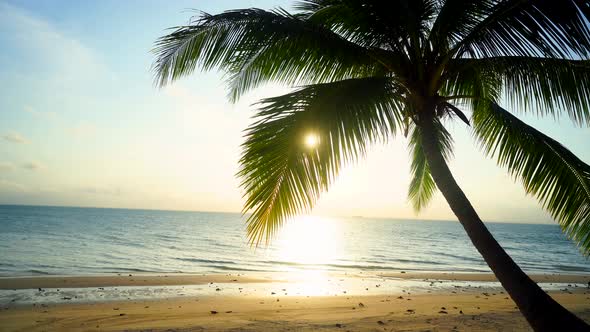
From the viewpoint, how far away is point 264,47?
15.7ft


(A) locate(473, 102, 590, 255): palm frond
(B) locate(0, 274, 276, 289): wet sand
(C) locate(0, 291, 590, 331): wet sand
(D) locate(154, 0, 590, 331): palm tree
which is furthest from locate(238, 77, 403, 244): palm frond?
(B) locate(0, 274, 276, 289): wet sand

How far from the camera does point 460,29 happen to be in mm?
4734

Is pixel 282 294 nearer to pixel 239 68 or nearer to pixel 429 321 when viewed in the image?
pixel 429 321

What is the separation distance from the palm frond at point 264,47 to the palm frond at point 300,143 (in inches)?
25.0

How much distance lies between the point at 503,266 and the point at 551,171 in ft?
A: 5.64

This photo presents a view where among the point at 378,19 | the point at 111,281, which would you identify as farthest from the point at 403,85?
the point at 111,281

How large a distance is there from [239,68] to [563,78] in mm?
4196

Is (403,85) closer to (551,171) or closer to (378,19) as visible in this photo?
(378,19)

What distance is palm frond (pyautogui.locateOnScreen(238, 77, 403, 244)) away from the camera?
153 inches

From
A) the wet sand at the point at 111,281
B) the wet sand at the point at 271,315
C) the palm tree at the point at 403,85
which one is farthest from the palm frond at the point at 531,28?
the wet sand at the point at 111,281

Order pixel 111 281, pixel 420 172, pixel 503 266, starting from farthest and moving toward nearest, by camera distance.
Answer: pixel 111 281 < pixel 420 172 < pixel 503 266

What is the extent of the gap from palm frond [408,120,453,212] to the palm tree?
3.86ft

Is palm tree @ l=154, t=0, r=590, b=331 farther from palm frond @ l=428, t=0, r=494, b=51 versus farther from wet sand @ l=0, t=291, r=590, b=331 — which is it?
wet sand @ l=0, t=291, r=590, b=331

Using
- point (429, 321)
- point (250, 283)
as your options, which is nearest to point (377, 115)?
point (429, 321)
